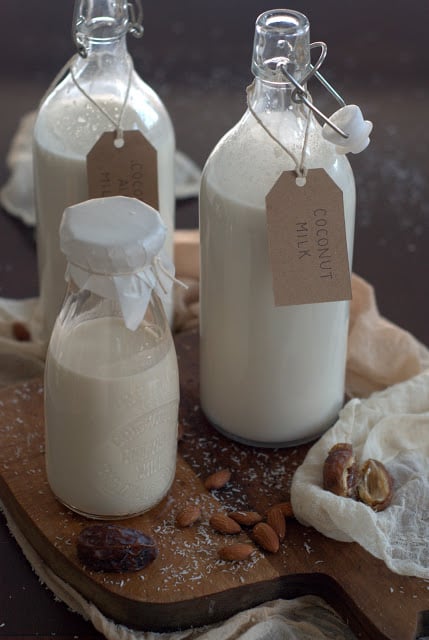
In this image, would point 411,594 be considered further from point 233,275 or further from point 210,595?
point 233,275

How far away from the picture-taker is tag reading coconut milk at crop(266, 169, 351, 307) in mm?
968

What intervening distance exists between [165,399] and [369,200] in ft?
2.45

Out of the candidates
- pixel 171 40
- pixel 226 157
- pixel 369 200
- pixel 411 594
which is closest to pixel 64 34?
pixel 171 40

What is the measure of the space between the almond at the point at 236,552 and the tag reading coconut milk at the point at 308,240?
0.22m

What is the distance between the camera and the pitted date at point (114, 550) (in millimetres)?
936

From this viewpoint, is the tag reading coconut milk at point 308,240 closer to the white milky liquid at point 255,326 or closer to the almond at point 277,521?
the white milky liquid at point 255,326

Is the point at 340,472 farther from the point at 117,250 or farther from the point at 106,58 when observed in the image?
the point at 106,58

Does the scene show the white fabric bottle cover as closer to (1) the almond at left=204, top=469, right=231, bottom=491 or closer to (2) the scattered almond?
(1) the almond at left=204, top=469, right=231, bottom=491

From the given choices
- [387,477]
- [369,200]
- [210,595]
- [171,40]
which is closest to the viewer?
[210,595]

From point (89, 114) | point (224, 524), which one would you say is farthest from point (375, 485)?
point (89, 114)

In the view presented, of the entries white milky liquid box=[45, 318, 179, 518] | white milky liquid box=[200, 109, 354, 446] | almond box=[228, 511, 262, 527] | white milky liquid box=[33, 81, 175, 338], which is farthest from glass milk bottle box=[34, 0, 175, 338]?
almond box=[228, 511, 262, 527]

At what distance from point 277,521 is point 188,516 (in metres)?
0.08

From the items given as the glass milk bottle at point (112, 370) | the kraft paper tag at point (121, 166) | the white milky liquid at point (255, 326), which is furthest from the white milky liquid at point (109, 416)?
the kraft paper tag at point (121, 166)

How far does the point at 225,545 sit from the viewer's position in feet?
3.19
